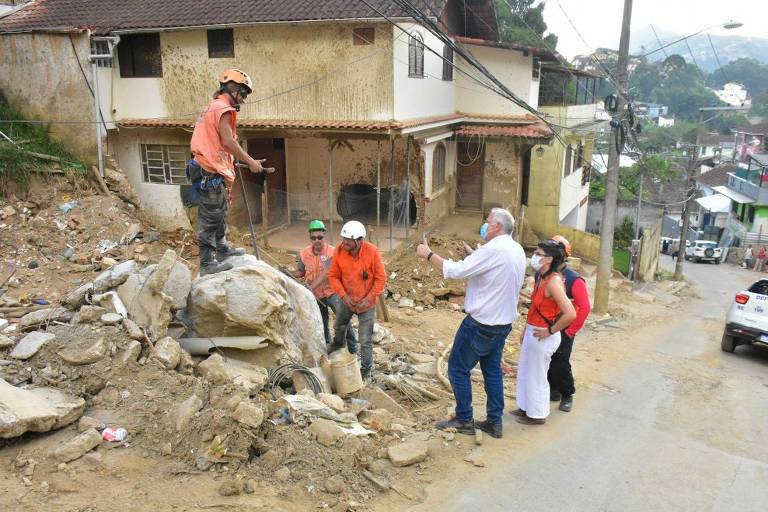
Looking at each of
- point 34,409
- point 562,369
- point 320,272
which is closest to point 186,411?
point 34,409

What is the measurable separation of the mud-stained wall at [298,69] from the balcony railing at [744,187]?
104 ft

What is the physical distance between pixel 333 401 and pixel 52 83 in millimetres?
13667

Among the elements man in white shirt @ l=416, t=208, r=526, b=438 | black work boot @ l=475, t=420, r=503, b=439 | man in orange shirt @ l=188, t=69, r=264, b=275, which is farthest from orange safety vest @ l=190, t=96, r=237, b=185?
black work boot @ l=475, t=420, r=503, b=439

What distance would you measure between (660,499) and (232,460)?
319 centimetres

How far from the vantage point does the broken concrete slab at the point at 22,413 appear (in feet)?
12.9

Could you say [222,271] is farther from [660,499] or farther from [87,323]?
[660,499]

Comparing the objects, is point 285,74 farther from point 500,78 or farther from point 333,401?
point 333,401

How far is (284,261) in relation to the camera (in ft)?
46.0

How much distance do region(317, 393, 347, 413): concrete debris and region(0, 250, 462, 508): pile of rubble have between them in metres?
0.01

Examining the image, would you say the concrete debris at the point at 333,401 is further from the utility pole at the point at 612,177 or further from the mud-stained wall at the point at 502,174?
the mud-stained wall at the point at 502,174

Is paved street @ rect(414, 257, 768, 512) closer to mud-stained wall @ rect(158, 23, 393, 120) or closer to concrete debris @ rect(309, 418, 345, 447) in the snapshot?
concrete debris @ rect(309, 418, 345, 447)

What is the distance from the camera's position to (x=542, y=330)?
5395mm

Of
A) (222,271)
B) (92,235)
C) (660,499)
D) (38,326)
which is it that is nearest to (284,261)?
(92,235)

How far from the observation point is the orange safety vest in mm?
5662
